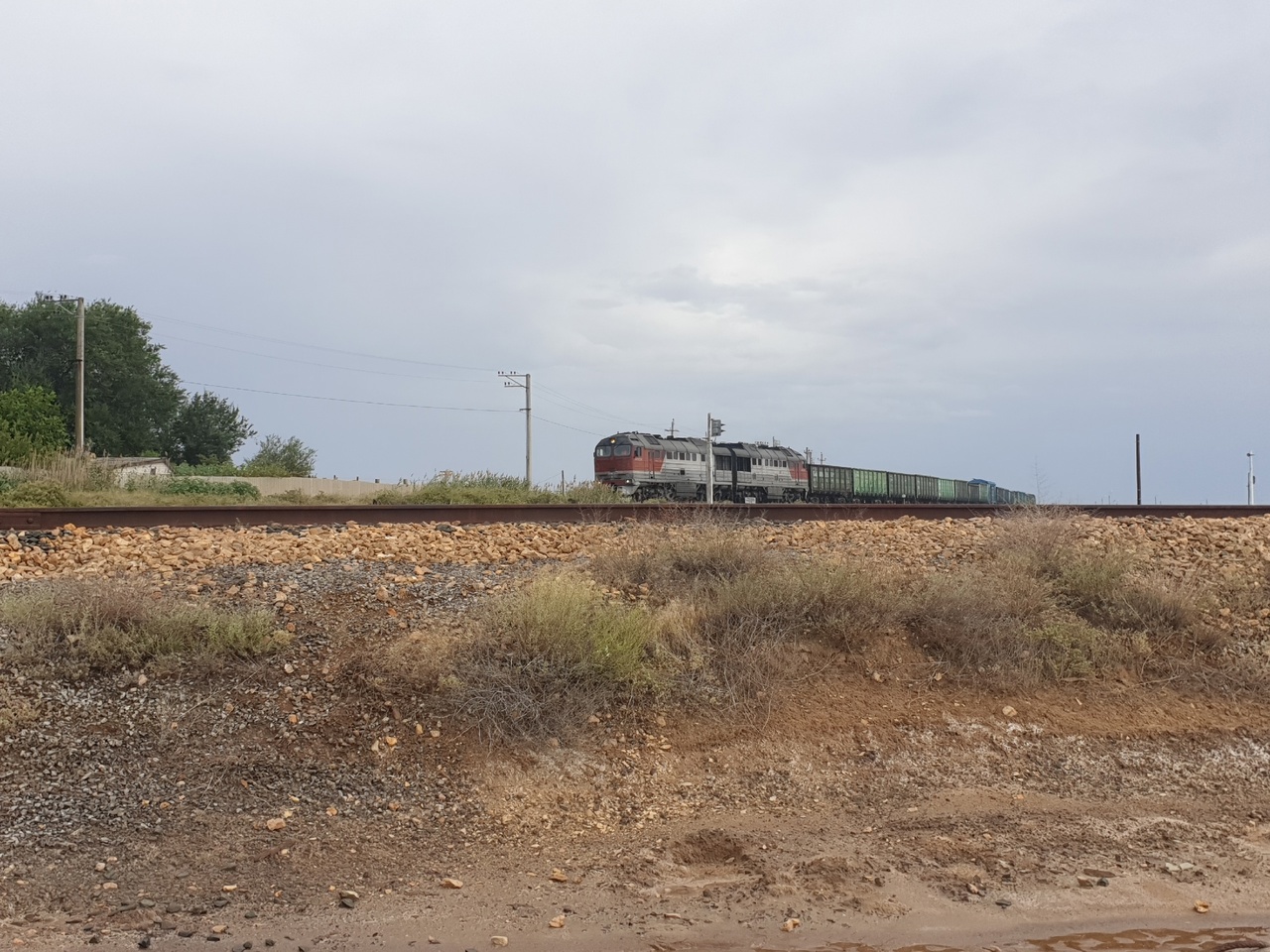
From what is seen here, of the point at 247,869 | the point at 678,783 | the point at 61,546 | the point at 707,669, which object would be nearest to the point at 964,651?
the point at 707,669

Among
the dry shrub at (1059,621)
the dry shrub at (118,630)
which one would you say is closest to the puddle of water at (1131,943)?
the dry shrub at (1059,621)

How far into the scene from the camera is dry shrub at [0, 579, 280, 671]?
28.5 ft

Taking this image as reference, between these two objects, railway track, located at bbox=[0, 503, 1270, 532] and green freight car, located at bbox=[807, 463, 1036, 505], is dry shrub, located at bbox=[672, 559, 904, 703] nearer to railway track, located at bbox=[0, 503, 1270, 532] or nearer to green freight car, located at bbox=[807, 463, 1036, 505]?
railway track, located at bbox=[0, 503, 1270, 532]

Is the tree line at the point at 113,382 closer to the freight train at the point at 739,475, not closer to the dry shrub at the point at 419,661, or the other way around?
the freight train at the point at 739,475

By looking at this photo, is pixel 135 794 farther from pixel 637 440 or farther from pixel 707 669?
pixel 637 440

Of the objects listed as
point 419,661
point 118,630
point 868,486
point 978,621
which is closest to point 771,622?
point 978,621

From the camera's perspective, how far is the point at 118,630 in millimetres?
8875

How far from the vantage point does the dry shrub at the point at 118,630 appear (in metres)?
8.68

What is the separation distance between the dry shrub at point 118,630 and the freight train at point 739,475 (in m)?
27.8

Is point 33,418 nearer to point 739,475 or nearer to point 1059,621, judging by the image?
point 739,475

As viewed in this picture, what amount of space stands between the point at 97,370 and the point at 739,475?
4105 cm

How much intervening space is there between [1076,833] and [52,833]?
6885 mm

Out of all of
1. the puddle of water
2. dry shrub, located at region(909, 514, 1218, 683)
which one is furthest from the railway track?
the puddle of water

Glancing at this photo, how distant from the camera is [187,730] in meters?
7.95
